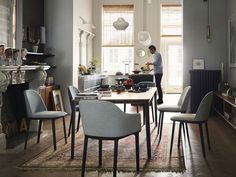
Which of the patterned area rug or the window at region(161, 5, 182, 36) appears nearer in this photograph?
the patterned area rug

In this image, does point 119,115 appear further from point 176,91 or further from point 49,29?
point 176,91

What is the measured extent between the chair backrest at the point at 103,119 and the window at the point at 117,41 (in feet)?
32.9

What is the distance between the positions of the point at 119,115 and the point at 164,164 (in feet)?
3.36

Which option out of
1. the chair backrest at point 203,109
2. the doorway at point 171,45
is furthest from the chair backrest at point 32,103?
the doorway at point 171,45

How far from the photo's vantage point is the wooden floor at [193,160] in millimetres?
4012

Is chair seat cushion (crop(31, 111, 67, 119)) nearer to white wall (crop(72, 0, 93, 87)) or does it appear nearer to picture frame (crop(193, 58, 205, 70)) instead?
white wall (crop(72, 0, 93, 87))

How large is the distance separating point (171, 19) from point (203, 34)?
5.31m

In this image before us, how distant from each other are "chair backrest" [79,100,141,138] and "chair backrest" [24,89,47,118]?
62.5 inches

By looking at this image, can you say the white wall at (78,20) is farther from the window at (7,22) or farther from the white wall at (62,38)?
the window at (7,22)

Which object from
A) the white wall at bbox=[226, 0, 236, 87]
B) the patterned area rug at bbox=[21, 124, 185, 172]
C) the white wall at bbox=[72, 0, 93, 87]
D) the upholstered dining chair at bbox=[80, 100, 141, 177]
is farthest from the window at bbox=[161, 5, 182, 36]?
the upholstered dining chair at bbox=[80, 100, 141, 177]

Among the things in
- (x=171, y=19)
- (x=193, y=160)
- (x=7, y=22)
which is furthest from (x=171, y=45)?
(x=193, y=160)

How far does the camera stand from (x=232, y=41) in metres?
8.09

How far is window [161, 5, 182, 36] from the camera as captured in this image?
14.0m

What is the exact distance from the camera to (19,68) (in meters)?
5.55
